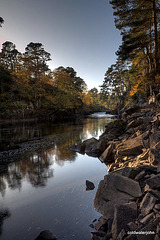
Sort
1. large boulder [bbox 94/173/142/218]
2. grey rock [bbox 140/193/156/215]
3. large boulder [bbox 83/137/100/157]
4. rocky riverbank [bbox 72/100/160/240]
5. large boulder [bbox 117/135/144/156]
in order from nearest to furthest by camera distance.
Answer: rocky riverbank [bbox 72/100/160/240]
grey rock [bbox 140/193/156/215]
large boulder [bbox 94/173/142/218]
large boulder [bbox 117/135/144/156]
large boulder [bbox 83/137/100/157]

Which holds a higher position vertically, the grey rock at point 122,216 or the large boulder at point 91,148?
the grey rock at point 122,216

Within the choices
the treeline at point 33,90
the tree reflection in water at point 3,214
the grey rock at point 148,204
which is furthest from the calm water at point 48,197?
the treeline at point 33,90

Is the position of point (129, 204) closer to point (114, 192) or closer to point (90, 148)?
point (114, 192)

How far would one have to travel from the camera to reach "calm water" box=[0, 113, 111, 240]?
4.79m

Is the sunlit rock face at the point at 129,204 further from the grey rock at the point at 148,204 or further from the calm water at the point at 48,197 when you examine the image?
the calm water at the point at 48,197

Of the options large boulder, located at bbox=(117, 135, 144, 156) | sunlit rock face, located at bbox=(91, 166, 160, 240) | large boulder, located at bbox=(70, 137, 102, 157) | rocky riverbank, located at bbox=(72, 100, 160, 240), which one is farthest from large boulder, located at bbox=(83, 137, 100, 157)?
sunlit rock face, located at bbox=(91, 166, 160, 240)

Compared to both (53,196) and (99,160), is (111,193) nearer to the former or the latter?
(53,196)

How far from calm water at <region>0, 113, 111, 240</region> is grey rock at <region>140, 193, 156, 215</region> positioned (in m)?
2.00

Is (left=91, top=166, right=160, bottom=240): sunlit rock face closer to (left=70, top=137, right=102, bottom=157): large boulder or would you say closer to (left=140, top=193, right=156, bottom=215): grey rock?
(left=140, top=193, right=156, bottom=215): grey rock

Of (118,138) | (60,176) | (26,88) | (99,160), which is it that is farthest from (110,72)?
(60,176)

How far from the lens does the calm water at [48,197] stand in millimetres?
4785

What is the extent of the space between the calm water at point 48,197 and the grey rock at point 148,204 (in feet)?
6.56

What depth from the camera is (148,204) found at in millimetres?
3836

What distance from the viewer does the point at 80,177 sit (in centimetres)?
888
